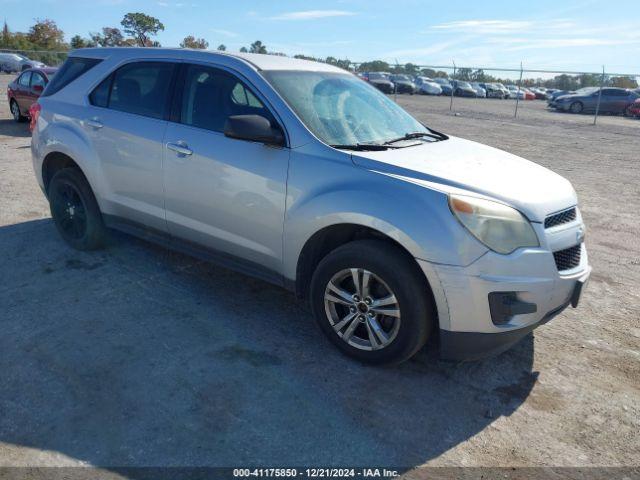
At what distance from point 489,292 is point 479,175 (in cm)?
80

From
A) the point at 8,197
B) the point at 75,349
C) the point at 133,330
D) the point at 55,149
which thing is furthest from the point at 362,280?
the point at 8,197

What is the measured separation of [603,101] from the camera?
30.3 m

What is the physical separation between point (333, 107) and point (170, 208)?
1.50 m

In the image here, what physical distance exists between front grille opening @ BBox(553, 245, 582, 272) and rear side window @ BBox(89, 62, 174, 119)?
3.09 meters

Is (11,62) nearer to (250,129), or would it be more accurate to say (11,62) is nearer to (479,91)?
(479,91)

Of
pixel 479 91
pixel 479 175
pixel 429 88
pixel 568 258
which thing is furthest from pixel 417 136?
pixel 479 91

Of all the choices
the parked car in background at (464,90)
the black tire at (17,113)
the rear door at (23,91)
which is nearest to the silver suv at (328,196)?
the rear door at (23,91)

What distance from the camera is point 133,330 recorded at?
392 cm

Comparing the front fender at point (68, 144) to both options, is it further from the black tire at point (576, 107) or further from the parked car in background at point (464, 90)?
the parked car in background at point (464, 90)

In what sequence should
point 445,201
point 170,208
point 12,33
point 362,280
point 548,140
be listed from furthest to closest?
point 12,33, point 548,140, point 170,208, point 362,280, point 445,201

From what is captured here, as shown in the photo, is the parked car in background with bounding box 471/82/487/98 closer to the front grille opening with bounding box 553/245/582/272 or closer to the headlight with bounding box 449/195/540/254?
the front grille opening with bounding box 553/245/582/272

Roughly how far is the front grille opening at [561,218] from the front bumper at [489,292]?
0.08 m

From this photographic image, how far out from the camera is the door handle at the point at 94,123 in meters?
4.84

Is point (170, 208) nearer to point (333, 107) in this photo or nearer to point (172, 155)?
point (172, 155)
